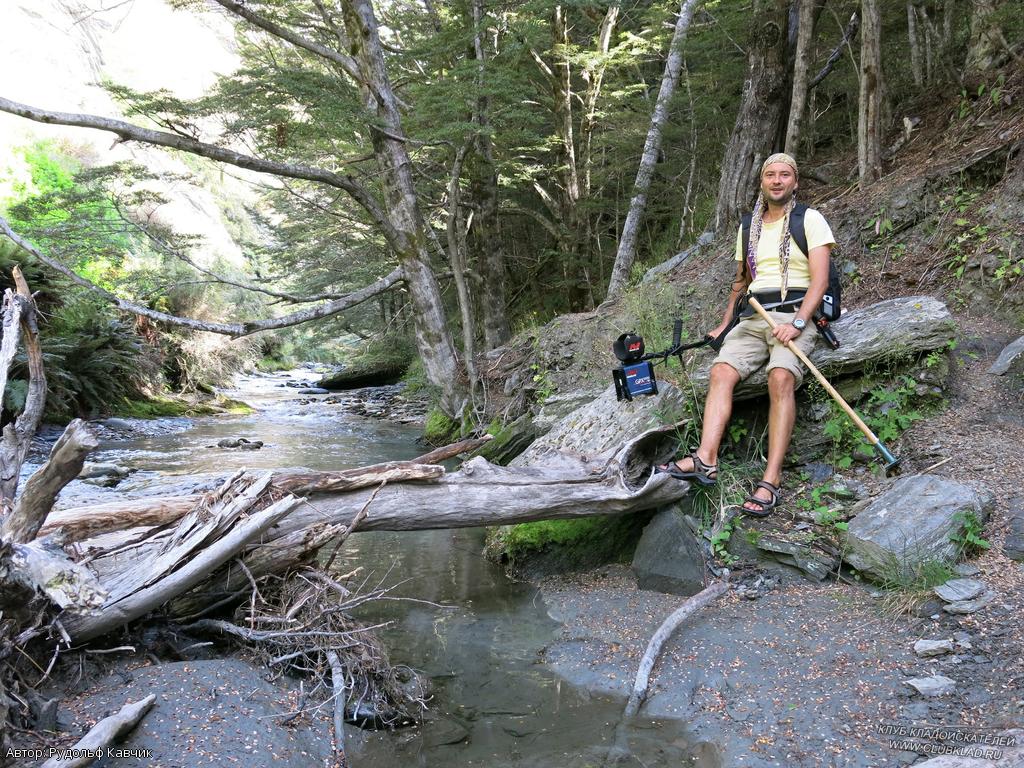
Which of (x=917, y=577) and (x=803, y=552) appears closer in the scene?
(x=917, y=577)

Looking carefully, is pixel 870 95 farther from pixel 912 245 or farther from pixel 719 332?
pixel 719 332

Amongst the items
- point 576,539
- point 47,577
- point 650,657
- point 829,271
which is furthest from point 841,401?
point 47,577

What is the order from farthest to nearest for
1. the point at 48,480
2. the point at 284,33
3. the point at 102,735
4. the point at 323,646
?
the point at 284,33 < the point at 323,646 < the point at 48,480 < the point at 102,735

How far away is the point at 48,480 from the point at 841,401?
15.0ft

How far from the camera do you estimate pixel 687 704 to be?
3193 millimetres

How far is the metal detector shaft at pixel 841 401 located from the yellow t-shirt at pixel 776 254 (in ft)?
0.70

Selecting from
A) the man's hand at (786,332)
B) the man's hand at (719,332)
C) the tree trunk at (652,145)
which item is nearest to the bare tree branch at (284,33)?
the tree trunk at (652,145)

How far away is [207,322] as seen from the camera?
874 cm

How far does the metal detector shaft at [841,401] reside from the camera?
4113mm

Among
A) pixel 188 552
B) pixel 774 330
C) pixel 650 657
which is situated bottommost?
pixel 650 657

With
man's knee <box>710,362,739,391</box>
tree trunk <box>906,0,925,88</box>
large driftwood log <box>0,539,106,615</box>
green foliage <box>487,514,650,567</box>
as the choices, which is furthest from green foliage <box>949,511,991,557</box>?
tree trunk <box>906,0,925,88</box>

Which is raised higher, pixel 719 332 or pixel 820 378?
pixel 719 332

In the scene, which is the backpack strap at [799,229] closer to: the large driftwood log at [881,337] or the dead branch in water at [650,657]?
the large driftwood log at [881,337]

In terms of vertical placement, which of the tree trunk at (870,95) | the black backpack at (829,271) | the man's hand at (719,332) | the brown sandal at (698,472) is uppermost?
the tree trunk at (870,95)
